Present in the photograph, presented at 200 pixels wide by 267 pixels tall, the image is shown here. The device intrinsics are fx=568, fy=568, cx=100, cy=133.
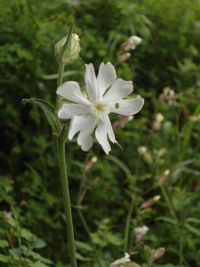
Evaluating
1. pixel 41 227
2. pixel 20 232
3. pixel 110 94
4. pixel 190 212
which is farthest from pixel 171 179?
pixel 110 94

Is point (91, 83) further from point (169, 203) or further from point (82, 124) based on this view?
point (169, 203)

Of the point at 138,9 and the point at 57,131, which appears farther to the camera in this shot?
the point at 138,9

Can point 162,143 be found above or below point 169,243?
above

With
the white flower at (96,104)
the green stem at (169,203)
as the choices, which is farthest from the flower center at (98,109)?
the green stem at (169,203)

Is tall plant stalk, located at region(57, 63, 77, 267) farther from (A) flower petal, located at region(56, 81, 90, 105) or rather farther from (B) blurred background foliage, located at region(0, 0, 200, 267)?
(B) blurred background foliage, located at region(0, 0, 200, 267)

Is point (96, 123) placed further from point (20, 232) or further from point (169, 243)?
point (169, 243)

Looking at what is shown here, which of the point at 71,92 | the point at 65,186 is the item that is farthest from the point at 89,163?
the point at 71,92
